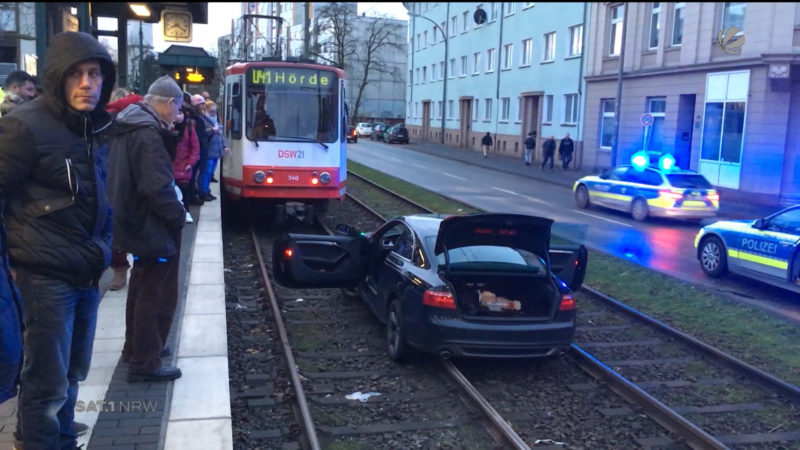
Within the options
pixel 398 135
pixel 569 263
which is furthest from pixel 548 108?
pixel 569 263

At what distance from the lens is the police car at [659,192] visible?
1819 centimetres

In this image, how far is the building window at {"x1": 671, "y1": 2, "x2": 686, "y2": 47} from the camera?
28.8m

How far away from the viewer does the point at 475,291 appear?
7266 millimetres

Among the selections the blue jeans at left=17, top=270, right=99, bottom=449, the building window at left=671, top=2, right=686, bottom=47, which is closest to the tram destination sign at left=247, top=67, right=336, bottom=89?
the blue jeans at left=17, top=270, right=99, bottom=449

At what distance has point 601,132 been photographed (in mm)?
34531

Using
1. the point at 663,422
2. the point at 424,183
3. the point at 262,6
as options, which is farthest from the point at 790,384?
the point at 262,6

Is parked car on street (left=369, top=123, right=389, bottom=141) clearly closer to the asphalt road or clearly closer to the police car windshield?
the asphalt road

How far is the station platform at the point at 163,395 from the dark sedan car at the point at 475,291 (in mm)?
1724

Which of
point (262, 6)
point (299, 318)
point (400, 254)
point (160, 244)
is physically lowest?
point (299, 318)

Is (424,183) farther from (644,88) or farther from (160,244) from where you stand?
(160,244)

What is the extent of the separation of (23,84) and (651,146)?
27538 millimetres

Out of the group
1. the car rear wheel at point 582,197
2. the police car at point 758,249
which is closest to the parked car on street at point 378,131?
the car rear wheel at point 582,197

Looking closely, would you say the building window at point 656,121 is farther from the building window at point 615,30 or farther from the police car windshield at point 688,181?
the police car windshield at point 688,181

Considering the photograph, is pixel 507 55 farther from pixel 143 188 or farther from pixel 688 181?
pixel 143 188
